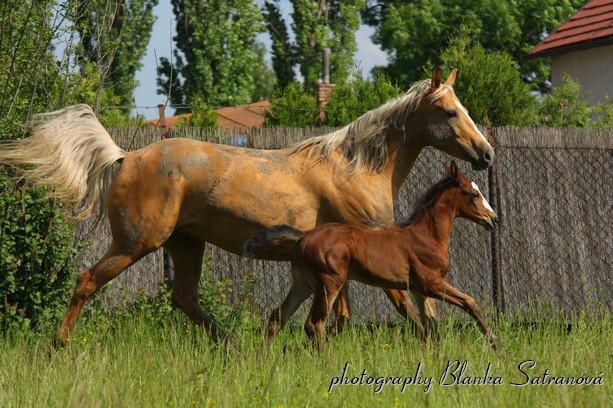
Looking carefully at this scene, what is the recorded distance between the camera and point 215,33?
124 ft

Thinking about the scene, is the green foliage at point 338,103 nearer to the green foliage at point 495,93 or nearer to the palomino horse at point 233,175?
the green foliage at point 495,93

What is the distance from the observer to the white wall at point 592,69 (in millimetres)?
23969

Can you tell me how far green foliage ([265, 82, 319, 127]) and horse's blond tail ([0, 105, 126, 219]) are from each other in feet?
37.5

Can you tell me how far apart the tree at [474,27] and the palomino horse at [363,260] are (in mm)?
30470

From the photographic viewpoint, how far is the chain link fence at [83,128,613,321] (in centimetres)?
1033

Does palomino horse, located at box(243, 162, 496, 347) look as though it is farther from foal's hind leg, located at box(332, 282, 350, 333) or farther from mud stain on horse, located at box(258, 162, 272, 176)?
mud stain on horse, located at box(258, 162, 272, 176)

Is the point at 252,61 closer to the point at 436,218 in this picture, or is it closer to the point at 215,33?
the point at 215,33

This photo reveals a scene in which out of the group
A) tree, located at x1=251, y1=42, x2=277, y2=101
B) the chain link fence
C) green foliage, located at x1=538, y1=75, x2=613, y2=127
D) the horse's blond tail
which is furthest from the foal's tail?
tree, located at x1=251, y1=42, x2=277, y2=101

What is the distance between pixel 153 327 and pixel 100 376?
337 centimetres

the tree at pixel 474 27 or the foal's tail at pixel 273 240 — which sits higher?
the tree at pixel 474 27

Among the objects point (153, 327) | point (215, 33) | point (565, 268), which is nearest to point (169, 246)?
point (153, 327)

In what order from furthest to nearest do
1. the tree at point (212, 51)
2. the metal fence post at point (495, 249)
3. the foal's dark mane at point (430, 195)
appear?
the tree at point (212, 51)
the metal fence post at point (495, 249)
the foal's dark mane at point (430, 195)

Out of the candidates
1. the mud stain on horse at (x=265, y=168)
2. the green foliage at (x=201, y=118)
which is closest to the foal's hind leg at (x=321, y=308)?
the mud stain on horse at (x=265, y=168)

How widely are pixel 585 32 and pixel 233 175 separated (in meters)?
18.0
